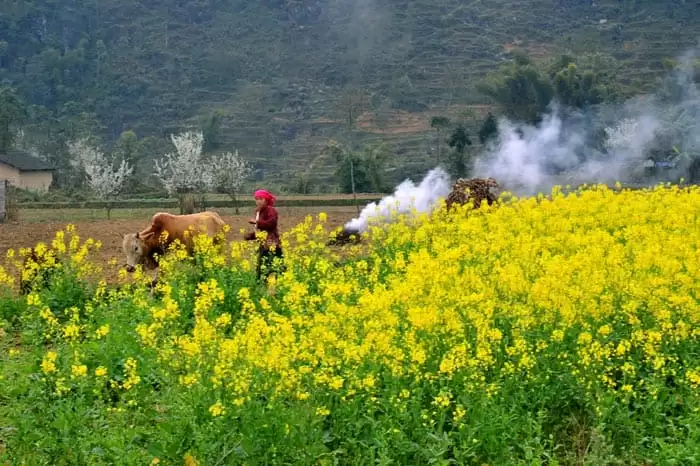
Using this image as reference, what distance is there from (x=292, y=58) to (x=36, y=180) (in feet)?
144

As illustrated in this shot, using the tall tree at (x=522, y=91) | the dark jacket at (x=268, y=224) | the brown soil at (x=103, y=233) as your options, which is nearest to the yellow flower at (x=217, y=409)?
the dark jacket at (x=268, y=224)

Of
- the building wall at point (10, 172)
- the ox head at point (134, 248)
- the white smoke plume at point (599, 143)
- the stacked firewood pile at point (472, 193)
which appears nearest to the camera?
the ox head at point (134, 248)

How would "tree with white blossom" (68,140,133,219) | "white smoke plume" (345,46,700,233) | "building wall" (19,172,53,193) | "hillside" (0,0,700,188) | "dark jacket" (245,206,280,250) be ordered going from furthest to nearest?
"hillside" (0,0,700,188), "building wall" (19,172,53,193), "tree with white blossom" (68,140,133,219), "white smoke plume" (345,46,700,233), "dark jacket" (245,206,280,250)

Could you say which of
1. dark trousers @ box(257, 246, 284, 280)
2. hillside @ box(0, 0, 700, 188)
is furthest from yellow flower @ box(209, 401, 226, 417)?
hillside @ box(0, 0, 700, 188)

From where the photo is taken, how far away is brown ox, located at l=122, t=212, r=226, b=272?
1106 cm

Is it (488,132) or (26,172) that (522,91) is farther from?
(26,172)

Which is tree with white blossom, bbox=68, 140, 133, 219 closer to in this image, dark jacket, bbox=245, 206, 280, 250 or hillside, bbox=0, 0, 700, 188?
hillside, bbox=0, 0, 700, 188

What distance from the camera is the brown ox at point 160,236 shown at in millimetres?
11062

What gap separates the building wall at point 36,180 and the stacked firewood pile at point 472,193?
38.9 m

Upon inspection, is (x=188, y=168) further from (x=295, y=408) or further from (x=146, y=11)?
(x=146, y=11)

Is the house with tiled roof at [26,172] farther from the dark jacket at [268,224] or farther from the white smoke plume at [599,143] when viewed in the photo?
the dark jacket at [268,224]

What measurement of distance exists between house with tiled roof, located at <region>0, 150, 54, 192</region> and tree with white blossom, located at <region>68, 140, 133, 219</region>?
204cm

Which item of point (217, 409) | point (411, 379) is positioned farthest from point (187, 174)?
point (217, 409)

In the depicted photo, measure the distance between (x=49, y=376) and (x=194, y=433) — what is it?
178 cm
